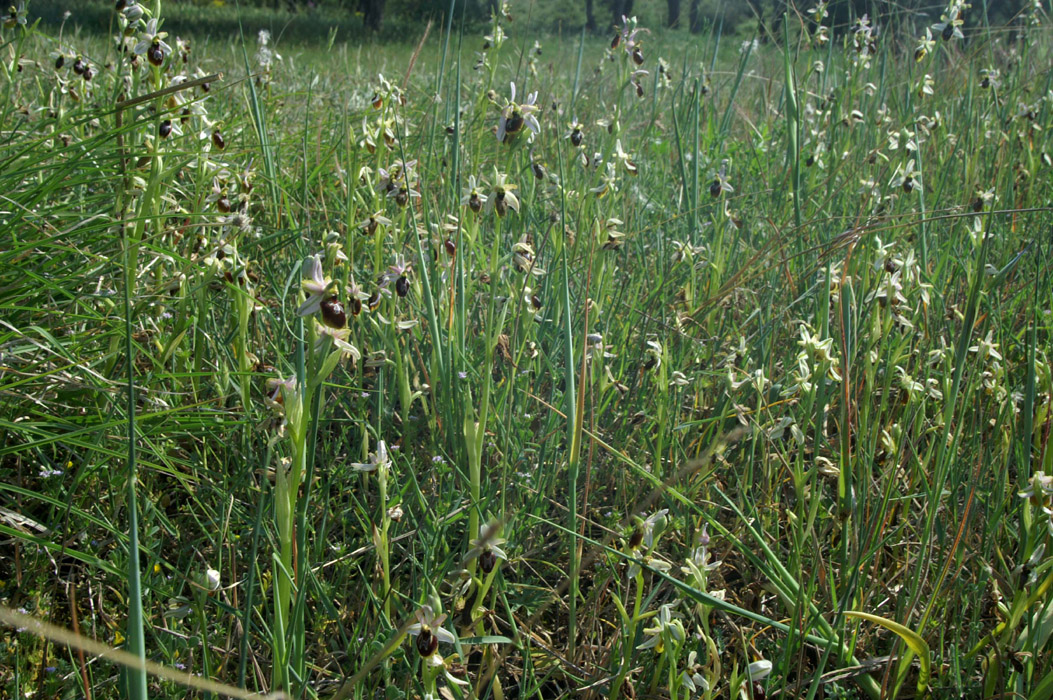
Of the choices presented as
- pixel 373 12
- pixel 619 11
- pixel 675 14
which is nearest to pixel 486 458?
pixel 619 11

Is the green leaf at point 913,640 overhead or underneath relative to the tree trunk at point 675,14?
underneath

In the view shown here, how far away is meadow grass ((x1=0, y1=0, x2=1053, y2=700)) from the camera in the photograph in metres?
1.34

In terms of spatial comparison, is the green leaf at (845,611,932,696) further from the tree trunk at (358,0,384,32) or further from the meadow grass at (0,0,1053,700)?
the tree trunk at (358,0,384,32)

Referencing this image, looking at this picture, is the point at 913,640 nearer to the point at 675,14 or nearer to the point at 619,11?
the point at 619,11

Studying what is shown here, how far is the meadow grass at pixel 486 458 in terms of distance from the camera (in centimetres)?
134

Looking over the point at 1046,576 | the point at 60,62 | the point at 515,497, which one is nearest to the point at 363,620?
the point at 515,497

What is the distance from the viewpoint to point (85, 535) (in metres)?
1.60

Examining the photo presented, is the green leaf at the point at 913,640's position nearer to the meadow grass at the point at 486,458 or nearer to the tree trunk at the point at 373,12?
the meadow grass at the point at 486,458

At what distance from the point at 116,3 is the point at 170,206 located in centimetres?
62

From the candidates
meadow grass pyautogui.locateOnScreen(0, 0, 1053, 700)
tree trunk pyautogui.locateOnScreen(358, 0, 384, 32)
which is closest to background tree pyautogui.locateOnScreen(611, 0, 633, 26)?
meadow grass pyautogui.locateOnScreen(0, 0, 1053, 700)

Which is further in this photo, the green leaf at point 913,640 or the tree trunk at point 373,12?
the tree trunk at point 373,12

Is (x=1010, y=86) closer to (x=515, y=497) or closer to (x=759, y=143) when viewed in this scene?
(x=759, y=143)

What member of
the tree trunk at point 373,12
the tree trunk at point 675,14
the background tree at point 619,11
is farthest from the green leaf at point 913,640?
the tree trunk at point 373,12

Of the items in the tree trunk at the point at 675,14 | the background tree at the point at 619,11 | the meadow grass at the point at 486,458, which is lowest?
the meadow grass at the point at 486,458
